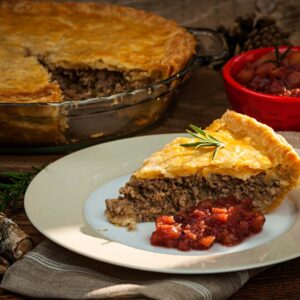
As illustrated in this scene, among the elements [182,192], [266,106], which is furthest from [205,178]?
[266,106]

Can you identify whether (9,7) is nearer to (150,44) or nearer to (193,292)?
(150,44)

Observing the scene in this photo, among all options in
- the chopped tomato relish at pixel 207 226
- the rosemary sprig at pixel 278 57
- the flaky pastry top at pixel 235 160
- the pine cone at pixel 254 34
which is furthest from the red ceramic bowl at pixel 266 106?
the chopped tomato relish at pixel 207 226

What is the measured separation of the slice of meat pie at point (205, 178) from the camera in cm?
333

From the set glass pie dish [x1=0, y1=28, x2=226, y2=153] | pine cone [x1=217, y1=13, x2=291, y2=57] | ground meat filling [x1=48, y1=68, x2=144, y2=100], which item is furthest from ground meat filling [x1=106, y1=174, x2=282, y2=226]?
pine cone [x1=217, y1=13, x2=291, y2=57]

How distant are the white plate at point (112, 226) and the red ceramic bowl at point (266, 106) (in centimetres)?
46

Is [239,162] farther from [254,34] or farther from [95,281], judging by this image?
[254,34]

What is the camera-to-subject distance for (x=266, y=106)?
13.4 feet

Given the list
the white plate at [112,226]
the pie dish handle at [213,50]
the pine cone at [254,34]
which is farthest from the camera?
the pine cone at [254,34]

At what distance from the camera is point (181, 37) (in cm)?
488

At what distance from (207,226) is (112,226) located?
42 cm

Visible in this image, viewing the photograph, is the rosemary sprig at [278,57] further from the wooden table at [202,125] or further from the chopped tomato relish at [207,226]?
the chopped tomato relish at [207,226]

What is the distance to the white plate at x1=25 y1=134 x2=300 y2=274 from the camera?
295cm

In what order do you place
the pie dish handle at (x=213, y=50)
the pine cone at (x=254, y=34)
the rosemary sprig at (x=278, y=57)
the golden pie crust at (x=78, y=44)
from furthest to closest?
1. the pine cone at (x=254, y=34)
2. the pie dish handle at (x=213, y=50)
3. the golden pie crust at (x=78, y=44)
4. the rosemary sprig at (x=278, y=57)

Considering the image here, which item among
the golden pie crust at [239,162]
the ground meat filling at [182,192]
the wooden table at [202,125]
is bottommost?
the wooden table at [202,125]
